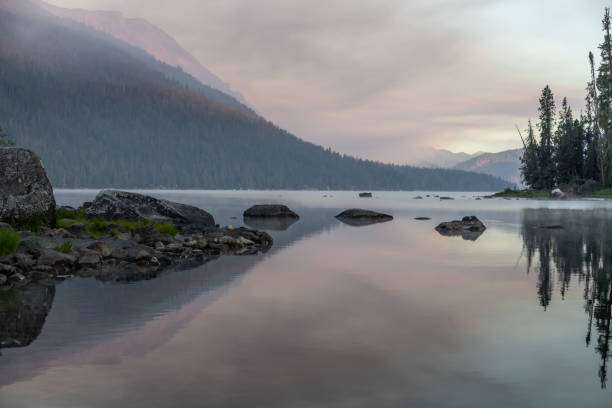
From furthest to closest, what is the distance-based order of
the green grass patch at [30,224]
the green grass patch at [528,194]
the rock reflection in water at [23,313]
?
the green grass patch at [528,194]
the green grass patch at [30,224]
the rock reflection in water at [23,313]

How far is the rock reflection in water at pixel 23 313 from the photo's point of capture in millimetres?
8852

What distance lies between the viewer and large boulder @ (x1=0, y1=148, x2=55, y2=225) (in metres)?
22.0

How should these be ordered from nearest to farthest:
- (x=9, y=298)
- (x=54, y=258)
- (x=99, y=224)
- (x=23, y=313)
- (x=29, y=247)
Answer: (x=23, y=313) < (x=9, y=298) < (x=54, y=258) < (x=29, y=247) < (x=99, y=224)

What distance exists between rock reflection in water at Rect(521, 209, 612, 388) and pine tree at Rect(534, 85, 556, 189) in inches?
3652

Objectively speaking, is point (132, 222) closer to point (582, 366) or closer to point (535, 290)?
point (535, 290)

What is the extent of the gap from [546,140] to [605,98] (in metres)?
20.7

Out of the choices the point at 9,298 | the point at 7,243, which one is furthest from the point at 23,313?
the point at 7,243

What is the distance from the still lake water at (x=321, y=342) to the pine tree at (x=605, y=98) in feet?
309

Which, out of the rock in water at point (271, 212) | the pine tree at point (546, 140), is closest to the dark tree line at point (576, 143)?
the pine tree at point (546, 140)

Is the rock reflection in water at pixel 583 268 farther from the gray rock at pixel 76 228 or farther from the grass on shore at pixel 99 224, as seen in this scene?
the gray rock at pixel 76 228

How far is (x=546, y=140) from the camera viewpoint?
→ 121m

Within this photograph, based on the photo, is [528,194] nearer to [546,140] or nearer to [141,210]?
[546,140]

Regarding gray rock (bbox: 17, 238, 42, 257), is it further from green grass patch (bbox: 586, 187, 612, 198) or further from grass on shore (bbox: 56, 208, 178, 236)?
green grass patch (bbox: 586, 187, 612, 198)

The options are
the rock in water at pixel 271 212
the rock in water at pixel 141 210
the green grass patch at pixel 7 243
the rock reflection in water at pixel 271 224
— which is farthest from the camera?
the rock in water at pixel 271 212
